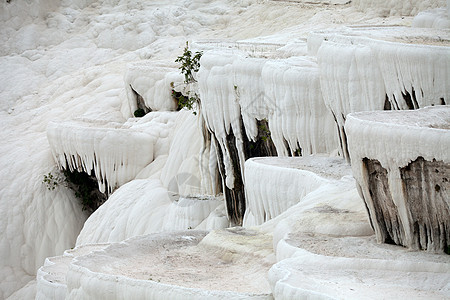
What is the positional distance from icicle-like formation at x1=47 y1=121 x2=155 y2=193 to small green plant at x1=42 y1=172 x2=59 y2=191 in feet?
Answer: 4.20

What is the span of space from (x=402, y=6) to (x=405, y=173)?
15.6 m

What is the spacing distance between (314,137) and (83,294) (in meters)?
6.10

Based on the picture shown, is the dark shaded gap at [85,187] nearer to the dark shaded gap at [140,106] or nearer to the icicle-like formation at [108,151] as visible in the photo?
the icicle-like formation at [108,151]

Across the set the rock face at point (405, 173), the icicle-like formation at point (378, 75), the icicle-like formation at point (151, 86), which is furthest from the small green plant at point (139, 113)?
the rock face at point (405, 173)

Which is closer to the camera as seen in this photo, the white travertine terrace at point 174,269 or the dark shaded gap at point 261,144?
the white travertine terrace at point 174,269

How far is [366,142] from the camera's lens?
892 centimetres

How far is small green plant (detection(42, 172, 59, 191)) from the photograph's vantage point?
24156mm

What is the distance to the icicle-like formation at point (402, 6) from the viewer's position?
73.3 ft

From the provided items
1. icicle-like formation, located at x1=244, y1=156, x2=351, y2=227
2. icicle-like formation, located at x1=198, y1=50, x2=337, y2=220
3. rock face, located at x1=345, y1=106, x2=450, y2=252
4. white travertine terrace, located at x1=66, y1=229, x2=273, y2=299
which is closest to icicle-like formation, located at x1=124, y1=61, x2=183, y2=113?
icicle-like formation, located at x1=198, y1=50, x2=337, y2=220

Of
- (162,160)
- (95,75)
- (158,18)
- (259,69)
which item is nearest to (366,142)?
(259,69)

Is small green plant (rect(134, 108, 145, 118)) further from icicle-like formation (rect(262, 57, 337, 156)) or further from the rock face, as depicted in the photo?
the rock face

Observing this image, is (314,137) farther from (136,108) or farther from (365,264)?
(136,108)

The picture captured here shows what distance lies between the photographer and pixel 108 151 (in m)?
22.5

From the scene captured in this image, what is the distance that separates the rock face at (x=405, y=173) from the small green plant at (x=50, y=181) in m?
16.2
